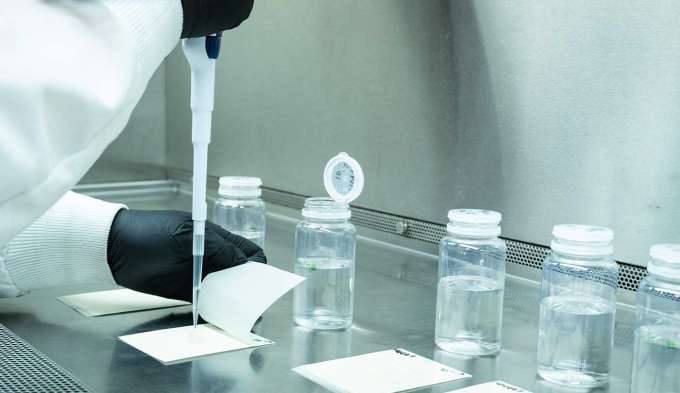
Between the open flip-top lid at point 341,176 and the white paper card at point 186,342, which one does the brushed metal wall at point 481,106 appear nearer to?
the open flip-top lid at point 341,176

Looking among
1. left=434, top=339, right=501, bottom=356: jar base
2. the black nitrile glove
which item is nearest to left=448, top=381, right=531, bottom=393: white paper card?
left=434, top=339, right=501, bottom=356: jar base

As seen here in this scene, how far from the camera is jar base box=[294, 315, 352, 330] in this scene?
51.6 inches

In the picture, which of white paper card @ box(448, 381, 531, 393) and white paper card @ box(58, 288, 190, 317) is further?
white paper card @ box(58, 288, 190, 317)

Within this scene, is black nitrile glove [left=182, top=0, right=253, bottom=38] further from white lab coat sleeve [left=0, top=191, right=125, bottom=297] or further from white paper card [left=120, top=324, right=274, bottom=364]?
white lab coat sleeve [left=0, top=191, right=125, bottom=297]

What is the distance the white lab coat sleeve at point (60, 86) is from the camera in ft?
2.19

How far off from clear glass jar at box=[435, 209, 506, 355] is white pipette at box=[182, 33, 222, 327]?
36cm

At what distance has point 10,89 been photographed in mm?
661

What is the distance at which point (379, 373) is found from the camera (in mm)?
1089

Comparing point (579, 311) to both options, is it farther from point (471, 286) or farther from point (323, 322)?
point (323, 322)

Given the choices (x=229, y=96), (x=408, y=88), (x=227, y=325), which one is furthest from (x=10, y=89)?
(x=229, y=96)

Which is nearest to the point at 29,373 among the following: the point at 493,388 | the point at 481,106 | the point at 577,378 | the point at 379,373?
the point at 379,373

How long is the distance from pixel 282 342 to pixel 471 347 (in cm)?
27

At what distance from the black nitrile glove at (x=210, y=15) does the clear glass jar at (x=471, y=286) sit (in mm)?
430

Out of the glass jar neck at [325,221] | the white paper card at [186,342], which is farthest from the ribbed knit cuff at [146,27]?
the glass jar neck at [325,221]
